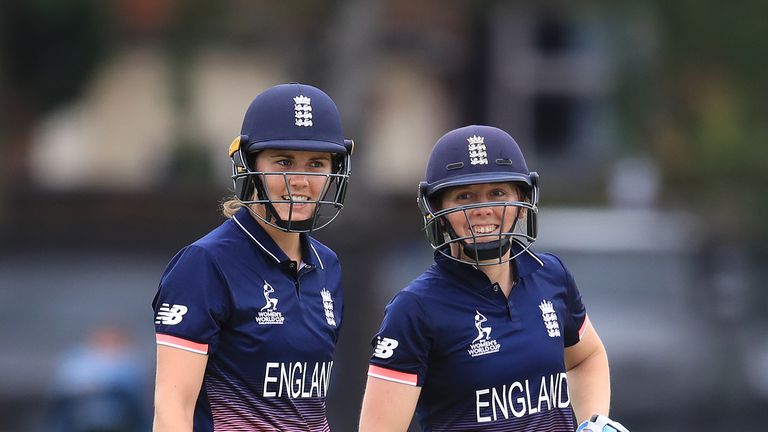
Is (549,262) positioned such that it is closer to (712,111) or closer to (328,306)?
(328,306)

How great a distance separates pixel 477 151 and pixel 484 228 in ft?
0.82

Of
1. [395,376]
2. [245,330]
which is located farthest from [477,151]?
[245,330]

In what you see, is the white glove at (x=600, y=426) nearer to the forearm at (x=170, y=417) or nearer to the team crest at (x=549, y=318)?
the team crest at (x=549, y=318)

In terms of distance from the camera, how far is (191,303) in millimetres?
4238

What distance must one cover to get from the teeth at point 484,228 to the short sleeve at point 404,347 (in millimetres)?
287

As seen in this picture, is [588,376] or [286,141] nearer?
[286,141]

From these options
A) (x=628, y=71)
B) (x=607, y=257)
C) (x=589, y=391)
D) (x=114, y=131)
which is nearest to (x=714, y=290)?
(x=607, y=257)

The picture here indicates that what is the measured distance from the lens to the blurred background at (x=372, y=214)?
11.6m

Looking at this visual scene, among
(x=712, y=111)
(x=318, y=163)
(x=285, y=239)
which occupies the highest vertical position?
(x=318, y=163)

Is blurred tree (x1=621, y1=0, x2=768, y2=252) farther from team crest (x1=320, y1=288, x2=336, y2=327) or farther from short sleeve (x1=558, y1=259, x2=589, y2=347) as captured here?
team crest (x1=320, y1=288, x2=336, y2=327)

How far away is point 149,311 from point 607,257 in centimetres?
362

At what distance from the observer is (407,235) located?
12461 mm

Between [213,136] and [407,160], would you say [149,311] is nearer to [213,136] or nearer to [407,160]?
[213,136]

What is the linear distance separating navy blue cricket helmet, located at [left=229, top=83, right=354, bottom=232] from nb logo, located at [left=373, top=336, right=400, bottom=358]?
393mm
